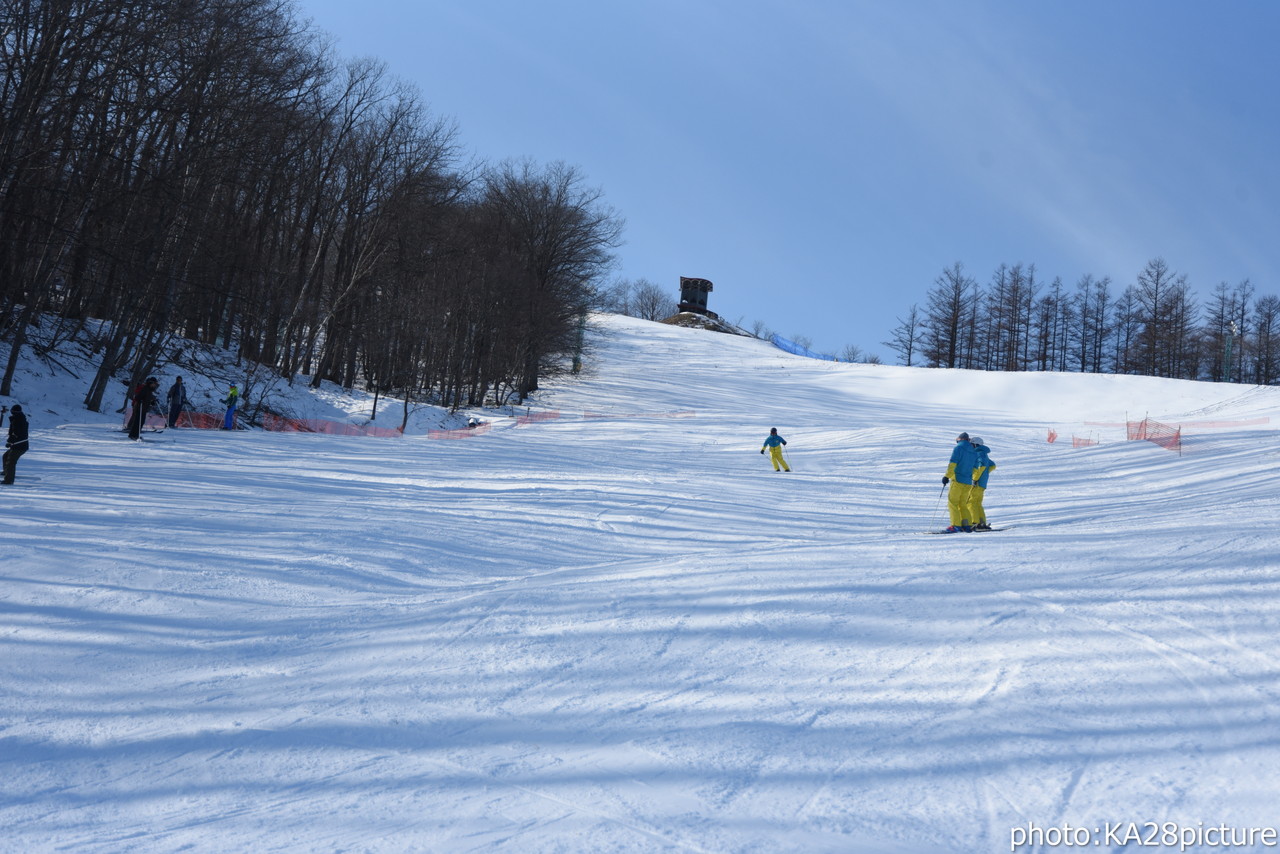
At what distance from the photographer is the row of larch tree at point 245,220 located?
50.9 feet

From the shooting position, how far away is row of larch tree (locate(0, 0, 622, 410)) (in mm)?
15516

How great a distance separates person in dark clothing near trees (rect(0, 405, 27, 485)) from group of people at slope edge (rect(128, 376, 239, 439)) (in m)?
5.46

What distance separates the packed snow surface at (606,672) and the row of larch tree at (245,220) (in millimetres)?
7759

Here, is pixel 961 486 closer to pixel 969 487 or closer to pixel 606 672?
pixel 969 487

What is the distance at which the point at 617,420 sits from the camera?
3275cm

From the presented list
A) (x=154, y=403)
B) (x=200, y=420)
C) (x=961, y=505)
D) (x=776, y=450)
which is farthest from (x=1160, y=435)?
(x=200, y=420)

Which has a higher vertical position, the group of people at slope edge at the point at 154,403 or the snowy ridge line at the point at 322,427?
the group of people at slope edge at the point at 154,403

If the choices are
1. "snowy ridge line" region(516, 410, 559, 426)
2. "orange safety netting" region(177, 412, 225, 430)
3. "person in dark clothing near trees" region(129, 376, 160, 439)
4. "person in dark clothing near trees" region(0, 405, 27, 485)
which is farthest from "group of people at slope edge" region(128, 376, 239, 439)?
"snowy ridge line" region(516, 410, 559, 426)

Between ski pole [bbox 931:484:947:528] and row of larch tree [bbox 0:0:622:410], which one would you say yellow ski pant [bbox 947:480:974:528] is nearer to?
ski pole [bbox 931:484:947:528]

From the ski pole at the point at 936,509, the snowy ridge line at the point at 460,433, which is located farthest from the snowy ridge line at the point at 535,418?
the ski pole at the point at 936,509

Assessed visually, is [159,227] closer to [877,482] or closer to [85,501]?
[85,501]

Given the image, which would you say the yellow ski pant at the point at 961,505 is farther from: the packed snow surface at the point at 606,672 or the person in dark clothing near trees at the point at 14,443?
the person in dark clothing near trees at the point at 14,443

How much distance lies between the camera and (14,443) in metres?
11.8

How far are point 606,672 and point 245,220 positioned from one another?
2933 centimetres
